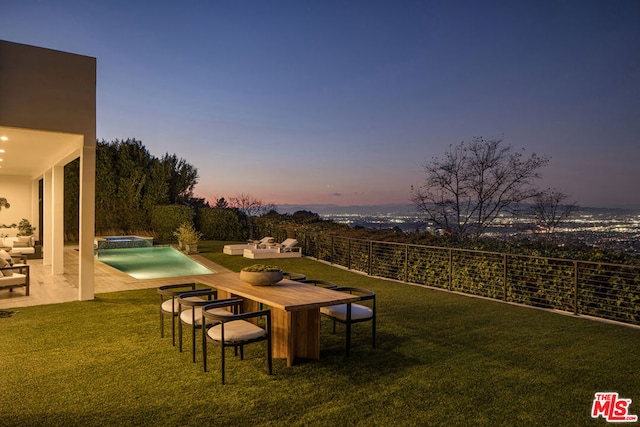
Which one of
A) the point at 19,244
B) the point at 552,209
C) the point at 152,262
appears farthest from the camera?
the point at 152,262

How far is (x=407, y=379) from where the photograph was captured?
3.86m

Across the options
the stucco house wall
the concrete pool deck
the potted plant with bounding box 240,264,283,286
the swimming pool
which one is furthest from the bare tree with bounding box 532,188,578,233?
the stucco house wall

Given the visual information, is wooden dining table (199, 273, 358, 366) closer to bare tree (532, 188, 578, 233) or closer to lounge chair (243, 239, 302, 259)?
lounge chair (243, 239, 302, 259)

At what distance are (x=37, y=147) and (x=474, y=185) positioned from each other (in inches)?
496

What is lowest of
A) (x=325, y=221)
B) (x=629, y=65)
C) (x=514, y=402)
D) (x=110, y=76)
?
(x=514, y=402)

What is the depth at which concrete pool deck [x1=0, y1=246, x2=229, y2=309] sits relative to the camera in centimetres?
748

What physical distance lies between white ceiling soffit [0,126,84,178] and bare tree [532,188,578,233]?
505 inches

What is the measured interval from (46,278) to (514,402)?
1045cm

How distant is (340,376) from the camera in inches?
155

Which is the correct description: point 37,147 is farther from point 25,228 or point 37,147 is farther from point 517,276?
point 517,276

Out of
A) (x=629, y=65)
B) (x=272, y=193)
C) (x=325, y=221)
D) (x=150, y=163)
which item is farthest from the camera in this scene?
(x=272, y=193)

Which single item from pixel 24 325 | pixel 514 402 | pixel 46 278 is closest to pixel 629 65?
pixel 514 402

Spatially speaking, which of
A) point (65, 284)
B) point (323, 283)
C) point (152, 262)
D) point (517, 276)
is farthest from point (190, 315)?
point (152, 262)

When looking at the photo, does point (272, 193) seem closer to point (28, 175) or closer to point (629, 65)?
point (28, 175)
